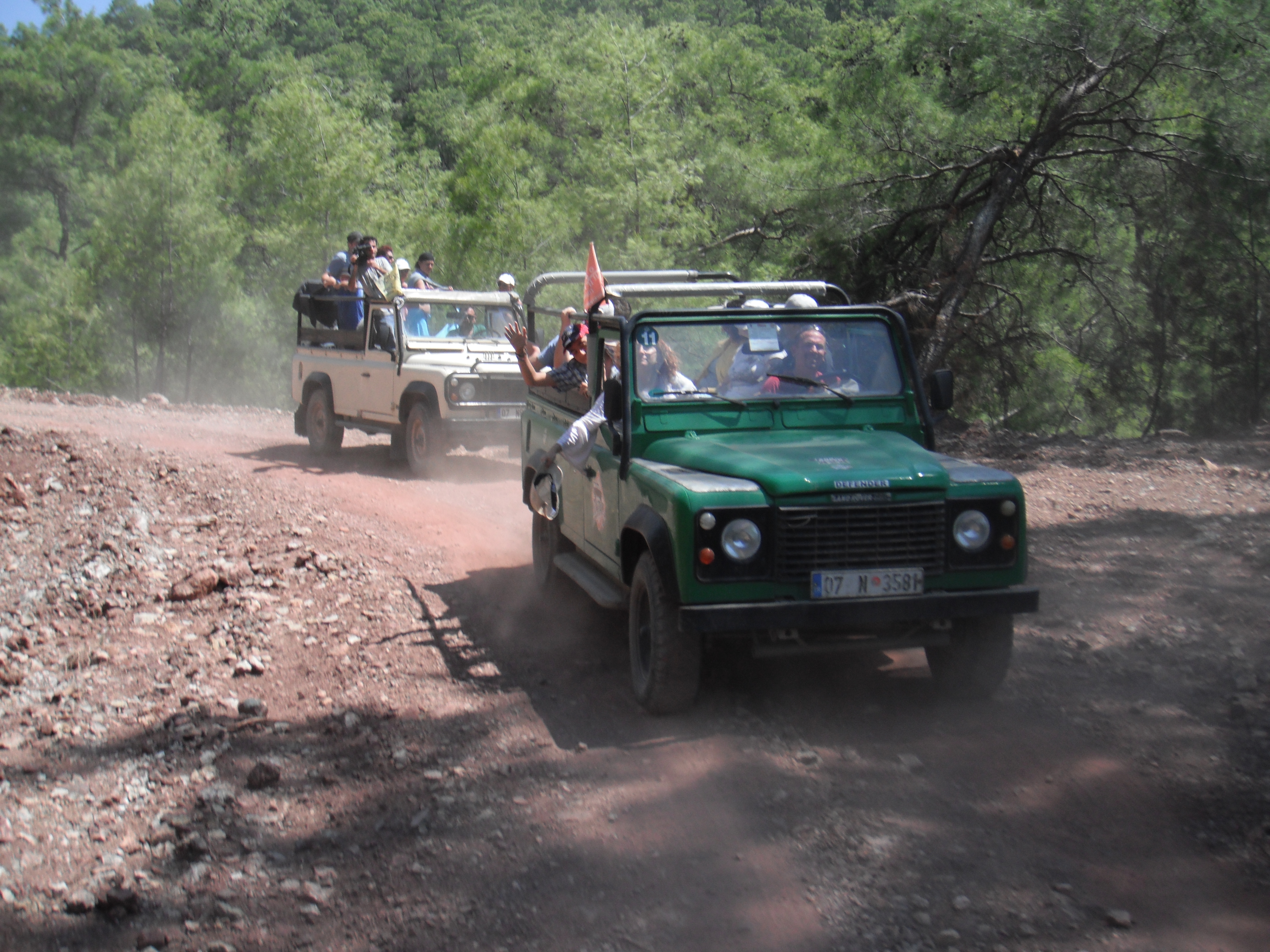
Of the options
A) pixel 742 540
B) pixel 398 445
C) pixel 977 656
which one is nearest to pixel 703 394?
pixel 742 540

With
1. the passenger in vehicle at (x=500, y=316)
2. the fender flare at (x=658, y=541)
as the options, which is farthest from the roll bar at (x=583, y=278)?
the passenger in vehicle at (x=500, y=316)

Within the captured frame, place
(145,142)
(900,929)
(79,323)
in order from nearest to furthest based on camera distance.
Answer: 1. (900,929)
2. (145,142)
3. (79,323)

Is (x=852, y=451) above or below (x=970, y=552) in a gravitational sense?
above

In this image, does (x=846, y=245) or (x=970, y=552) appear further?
(x=846, y=245)

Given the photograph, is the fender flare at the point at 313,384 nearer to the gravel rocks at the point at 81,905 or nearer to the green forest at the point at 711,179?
the green forest at the point at 711,179

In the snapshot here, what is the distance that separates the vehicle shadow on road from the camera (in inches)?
457

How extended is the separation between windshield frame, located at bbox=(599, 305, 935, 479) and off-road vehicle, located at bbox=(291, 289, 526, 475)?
5.34m

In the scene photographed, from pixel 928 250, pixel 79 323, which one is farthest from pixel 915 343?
pixel 79 323

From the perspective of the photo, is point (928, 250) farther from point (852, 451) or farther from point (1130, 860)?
point (1130, 860)

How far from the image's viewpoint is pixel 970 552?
4871 mm

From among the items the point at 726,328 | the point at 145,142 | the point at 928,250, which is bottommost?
the point at 726,328

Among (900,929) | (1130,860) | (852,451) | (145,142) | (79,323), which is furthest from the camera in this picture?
(79,323)

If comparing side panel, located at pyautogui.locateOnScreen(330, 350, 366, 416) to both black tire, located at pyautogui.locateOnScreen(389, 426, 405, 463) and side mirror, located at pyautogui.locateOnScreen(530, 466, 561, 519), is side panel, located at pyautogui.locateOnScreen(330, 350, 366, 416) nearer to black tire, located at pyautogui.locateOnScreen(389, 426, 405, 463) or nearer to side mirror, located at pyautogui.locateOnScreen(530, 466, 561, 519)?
black tire, located at pyautogui.locateOnScreen(389, 426, 405, 463)

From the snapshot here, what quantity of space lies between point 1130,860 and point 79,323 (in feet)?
151
